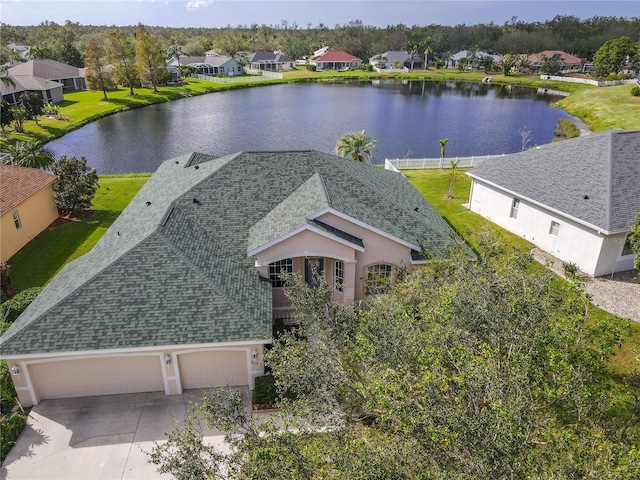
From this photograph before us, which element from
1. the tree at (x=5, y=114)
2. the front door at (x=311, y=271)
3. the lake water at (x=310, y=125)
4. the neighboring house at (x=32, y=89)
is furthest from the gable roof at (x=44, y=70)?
the front door at (x=311, y=271)

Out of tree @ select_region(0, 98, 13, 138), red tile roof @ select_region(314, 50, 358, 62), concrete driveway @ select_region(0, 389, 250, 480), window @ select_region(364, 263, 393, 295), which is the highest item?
red tile roof @ select_region(314, 50, 358, 62)

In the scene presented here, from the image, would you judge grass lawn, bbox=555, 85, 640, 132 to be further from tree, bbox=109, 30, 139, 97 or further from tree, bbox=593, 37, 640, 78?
tree, bbox=109, 30, 139, 97

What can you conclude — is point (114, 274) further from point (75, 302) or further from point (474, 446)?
point (474, 446)

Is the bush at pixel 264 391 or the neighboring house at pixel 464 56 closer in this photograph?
the bush at pixel 264 391

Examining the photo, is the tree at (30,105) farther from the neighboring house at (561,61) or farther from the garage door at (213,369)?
the neighboring house at (561,61)

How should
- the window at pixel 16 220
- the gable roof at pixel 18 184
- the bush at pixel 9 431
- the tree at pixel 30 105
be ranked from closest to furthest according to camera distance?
the bush at pixel 9 431 → the gable roof at pixel 18 184 → the window at pixel 16 220 → the tree at pixel 30 105

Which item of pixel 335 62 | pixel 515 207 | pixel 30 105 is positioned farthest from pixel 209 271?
pixel 335 62

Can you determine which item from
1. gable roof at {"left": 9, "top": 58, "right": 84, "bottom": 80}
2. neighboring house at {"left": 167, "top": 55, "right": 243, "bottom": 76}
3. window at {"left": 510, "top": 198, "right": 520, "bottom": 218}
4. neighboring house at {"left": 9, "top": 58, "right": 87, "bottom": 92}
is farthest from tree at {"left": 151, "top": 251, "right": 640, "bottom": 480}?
neighboring house at {"left": 167, "top": 55, "right": 243, "bottom": 76}
